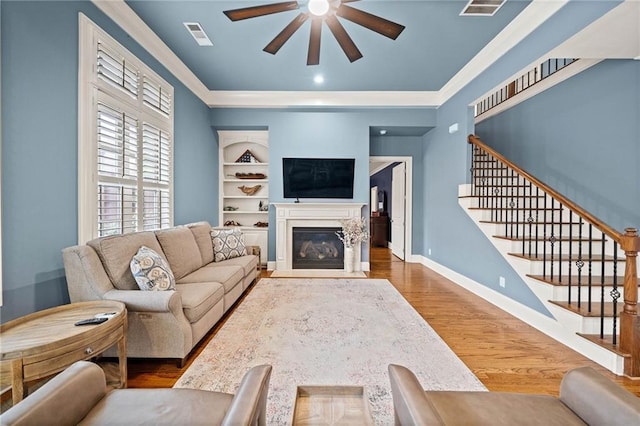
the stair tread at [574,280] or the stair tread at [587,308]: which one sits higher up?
the stair tread at [574,280]

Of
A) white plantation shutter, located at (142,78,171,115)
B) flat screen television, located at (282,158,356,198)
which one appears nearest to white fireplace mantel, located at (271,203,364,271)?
flat screen television, located at (282,158,356,198)

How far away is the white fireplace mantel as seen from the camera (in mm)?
5215

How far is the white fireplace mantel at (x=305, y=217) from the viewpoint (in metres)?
5.21

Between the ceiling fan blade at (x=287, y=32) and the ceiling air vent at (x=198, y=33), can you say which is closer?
the ceiling fan blade at (x=287, y=32)

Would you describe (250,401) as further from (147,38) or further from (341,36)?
(147,38)

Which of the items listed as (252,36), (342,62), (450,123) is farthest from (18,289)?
(450,123)

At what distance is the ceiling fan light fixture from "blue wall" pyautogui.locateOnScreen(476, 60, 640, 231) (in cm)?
364

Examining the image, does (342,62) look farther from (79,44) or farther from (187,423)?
(187,423)

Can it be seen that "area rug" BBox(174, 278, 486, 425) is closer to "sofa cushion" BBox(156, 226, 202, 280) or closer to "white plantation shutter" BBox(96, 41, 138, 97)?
"sofa cushion" BBox(156, 226, 202, 280)

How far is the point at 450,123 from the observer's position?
4766mm

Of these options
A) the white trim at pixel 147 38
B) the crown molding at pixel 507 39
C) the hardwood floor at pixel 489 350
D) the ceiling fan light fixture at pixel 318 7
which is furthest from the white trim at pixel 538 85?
the white trim at pixel 147 38

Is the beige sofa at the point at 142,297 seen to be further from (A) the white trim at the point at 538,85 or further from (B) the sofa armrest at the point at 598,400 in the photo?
(A) the white trim at the point at 538,85

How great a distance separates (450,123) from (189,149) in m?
4.40

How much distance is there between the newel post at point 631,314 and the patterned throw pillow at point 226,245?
4204 mm
